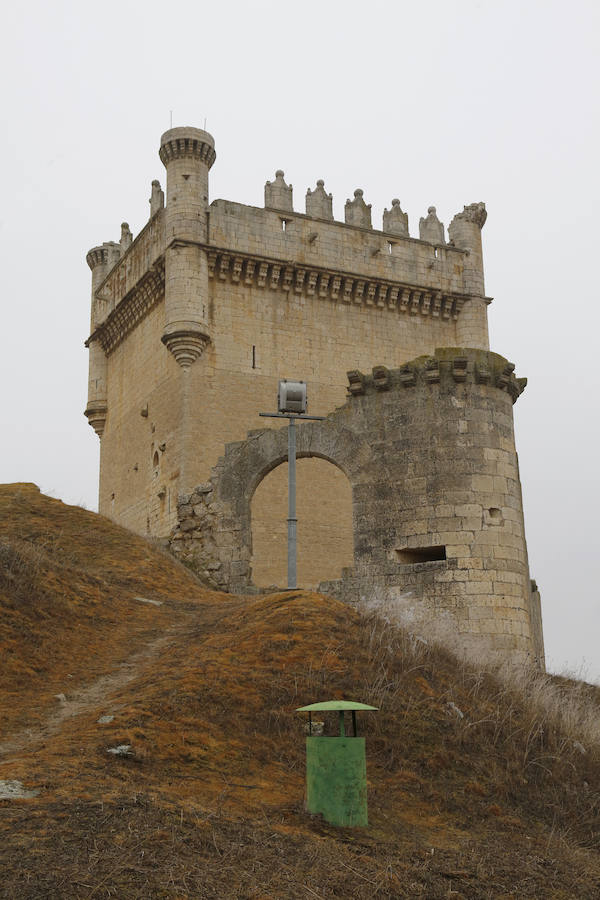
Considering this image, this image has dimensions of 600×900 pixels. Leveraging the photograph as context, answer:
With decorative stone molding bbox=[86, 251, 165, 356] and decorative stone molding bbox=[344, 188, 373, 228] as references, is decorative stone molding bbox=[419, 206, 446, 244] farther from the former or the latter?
decorative stone molding bbox=[86, 251, 165, 356]

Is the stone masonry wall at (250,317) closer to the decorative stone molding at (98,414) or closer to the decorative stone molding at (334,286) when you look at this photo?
the decorative stone molding at (334,286)

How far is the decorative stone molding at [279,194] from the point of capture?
26327mm

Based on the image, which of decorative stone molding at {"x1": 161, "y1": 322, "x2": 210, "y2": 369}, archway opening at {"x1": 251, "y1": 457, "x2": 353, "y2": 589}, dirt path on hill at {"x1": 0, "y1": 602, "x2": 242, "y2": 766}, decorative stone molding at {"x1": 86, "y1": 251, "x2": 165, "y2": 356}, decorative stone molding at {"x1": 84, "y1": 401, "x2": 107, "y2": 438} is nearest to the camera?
dirt path on hill at {"x1": 0, "y1": 602, "x2": 242, "y2": 766}

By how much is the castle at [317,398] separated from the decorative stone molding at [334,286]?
0.18 ft

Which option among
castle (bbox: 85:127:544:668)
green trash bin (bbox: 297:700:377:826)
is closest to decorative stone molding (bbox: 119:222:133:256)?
castle (bbox: 85:127:544:668)

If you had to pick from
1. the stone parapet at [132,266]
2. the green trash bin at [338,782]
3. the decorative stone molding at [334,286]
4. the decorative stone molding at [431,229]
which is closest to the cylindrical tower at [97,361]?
the stone parapet at [132,266]

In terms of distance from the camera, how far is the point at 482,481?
14.6 metres

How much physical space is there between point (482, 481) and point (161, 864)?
10.3 metres

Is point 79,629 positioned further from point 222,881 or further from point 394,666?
point 222,881

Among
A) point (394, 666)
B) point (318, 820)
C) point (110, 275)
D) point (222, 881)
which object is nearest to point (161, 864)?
point (222, 881)

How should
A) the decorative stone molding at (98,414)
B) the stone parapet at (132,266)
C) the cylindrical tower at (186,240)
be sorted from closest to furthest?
the cylindrical tower at (186,240), the stone parapet at (132,266), the decorative stone molding at (98,414)

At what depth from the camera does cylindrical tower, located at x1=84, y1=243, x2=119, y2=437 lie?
98.1 ft

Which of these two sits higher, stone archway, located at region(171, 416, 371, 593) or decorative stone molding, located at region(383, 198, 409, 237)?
decorative stone molding, located at region(383, 198, 409, 237)

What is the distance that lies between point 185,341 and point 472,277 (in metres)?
9.48
